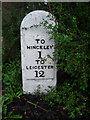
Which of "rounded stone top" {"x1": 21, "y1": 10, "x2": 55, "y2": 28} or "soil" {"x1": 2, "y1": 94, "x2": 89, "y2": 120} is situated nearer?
"soil" {"x1": 2, "y1": 94, "x2": 89, "y2": 120}

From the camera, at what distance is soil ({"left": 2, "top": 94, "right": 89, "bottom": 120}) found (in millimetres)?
2258

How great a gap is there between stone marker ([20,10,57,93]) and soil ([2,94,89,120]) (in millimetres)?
229

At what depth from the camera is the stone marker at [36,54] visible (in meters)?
2.53

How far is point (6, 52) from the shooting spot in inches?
151

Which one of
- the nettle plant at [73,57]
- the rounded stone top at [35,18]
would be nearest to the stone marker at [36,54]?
the rounded stone top at [35,18]

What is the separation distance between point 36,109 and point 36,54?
2.75ft

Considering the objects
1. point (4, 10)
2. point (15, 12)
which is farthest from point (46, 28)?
point (4, 10)

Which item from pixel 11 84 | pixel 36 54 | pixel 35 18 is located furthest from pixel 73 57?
pixel 11 84

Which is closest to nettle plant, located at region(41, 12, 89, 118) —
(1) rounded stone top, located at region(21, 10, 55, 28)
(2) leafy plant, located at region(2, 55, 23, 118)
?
(1) rounded stone top, located at region(21, 10, 55, 28)

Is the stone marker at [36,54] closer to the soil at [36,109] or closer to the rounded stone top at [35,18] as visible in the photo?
the rounded stone top at [35,18]

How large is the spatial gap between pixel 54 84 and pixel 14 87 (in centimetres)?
70

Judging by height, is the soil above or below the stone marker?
below

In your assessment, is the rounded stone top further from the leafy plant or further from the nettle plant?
the leafy plant

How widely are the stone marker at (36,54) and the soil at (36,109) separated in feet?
0.75
